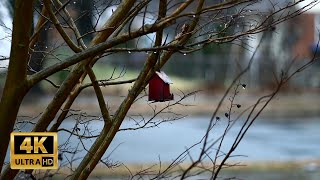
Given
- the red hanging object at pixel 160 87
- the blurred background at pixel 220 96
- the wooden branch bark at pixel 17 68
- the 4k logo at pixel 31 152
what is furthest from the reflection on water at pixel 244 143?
the wooden branch bark at pixel 17 68

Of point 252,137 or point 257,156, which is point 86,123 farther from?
point 252,137

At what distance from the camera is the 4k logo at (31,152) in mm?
3027

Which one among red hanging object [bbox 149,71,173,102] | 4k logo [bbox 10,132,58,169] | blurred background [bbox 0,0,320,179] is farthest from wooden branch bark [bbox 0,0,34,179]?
blurred background [bbox 0,0,320,179]

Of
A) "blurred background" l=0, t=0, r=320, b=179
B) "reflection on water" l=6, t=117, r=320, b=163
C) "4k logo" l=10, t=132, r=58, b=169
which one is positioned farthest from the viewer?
"reflection on water" l=6, t=117, r=320, b=163

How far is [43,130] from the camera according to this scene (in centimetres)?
349

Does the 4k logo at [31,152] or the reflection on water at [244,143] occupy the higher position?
the reflection on water at [244,143]

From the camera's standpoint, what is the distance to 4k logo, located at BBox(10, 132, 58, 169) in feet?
9.93

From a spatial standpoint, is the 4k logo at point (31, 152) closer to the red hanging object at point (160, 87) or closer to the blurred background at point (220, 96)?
the red hanging object at point (160, 87)

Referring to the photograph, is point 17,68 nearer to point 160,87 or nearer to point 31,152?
point 31,152

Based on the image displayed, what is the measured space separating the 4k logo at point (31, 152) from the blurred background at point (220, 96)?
34.9 inches

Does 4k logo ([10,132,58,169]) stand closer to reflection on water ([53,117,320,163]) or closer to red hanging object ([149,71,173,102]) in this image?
red hanging object ([149,71,173,102])

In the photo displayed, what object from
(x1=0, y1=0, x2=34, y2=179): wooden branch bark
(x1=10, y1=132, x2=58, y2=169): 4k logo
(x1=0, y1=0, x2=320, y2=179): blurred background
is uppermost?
(x1=0, y1=0, x2=320, y2=179): blurred background

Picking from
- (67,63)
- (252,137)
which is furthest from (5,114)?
(252,137)

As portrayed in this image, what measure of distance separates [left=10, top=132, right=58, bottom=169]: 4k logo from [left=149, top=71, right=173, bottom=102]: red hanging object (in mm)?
684
